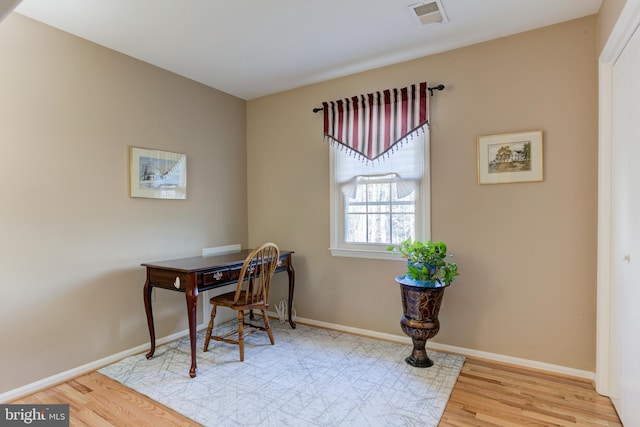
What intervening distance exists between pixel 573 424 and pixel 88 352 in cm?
319

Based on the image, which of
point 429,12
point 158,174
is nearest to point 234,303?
point 158,174

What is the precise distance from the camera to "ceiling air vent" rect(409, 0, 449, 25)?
2.18m

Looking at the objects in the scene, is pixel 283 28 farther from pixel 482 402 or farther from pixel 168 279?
pixel 482 402

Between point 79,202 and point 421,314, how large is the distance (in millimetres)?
2633

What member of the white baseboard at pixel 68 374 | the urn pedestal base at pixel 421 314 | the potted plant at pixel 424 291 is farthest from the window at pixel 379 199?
the white baseboard at pixel 68 374

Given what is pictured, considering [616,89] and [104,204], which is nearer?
[616,89]

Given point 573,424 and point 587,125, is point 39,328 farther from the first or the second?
point 587,125

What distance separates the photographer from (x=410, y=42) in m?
2.67

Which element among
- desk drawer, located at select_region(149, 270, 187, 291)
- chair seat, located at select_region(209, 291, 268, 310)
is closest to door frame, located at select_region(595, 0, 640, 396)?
chair seat, located at select_region(209, 291, 268, 310)

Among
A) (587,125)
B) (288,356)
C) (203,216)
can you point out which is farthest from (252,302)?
(587,125)

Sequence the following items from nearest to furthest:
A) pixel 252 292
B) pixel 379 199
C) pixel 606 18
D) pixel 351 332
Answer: pixel 606 18
pixel 252 292
pixel 379 199
pixel 351 332

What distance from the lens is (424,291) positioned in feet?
7.99

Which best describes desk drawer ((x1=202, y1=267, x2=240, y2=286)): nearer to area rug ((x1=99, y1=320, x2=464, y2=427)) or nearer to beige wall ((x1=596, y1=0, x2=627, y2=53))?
area rug ((x1=99, y1=320, x2=464, y2=427))

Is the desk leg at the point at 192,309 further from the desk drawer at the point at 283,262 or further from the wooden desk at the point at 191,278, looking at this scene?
the desk drawer at the point at 283,262
